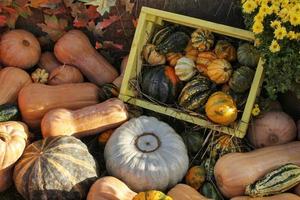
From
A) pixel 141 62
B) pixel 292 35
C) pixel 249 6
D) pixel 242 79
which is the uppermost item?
pixel 249 6

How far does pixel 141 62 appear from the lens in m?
4.44

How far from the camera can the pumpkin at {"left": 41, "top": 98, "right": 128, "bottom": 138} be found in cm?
414

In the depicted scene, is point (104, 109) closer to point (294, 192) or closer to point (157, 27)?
point (157, 27)

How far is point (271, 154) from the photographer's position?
155 inches

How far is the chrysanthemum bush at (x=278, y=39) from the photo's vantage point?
3734mm

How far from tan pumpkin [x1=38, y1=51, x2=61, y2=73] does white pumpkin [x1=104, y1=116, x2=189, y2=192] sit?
3.42 ft

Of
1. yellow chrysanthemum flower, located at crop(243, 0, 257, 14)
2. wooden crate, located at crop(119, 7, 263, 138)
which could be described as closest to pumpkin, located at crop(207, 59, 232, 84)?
wooden crate, located at crop(119, 7, 263, 138)

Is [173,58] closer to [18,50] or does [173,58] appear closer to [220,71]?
[220,71]

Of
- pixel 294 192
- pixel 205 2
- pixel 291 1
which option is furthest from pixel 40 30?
pixel 294 192

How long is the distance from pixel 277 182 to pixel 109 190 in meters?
1.17

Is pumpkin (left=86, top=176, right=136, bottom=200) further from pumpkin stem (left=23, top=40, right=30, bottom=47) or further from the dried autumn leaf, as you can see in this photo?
the dried autumn leaf

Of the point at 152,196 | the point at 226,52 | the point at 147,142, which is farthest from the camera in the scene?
the point at 226,52

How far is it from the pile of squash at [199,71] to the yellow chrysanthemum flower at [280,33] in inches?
16.3

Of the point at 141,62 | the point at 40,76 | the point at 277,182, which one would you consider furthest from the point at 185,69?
the point at 40,76
